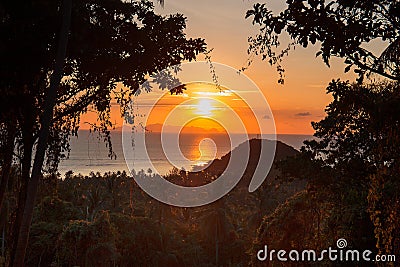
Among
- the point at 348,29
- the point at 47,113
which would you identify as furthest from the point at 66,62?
the point at 348,29

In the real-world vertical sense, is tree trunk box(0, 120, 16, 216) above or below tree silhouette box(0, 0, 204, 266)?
below

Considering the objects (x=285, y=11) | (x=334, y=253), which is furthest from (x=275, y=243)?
(x=285, y=11)

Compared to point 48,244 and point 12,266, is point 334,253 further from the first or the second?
point 48,244

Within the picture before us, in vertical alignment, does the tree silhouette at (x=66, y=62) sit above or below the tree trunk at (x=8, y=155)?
above

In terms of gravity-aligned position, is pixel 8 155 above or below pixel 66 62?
below

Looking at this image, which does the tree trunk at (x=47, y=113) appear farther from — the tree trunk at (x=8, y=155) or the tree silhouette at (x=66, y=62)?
the tree trunk at (x=8, y=155)

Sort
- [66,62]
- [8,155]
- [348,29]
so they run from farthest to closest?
[66,62]
[8,155]
[348,29]

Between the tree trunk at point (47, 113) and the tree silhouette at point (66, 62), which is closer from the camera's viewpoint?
the tree trunk at point (47, 113)

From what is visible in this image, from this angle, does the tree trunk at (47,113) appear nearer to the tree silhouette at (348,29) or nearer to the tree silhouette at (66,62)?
the tree silhouette at (66,62)

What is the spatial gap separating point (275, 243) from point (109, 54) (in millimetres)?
14369

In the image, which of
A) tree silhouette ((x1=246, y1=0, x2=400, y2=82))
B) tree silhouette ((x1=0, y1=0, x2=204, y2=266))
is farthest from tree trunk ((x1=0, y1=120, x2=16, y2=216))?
tree silhouette ((x1=246, y1=0, x2=400, y2=82))

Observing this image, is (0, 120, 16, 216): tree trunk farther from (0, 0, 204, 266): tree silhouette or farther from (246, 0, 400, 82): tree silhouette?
(246, 0, 400, 82): tree silhouette

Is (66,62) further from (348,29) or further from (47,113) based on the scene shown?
(348,29)

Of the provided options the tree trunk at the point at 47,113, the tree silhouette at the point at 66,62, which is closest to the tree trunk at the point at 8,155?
the tree silhouette at the point at 66,62
